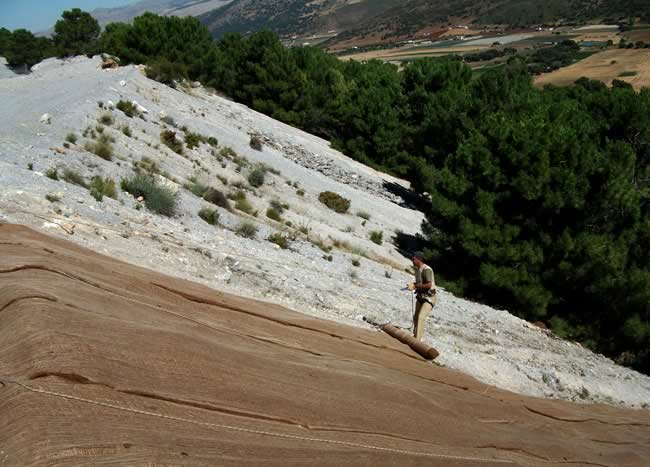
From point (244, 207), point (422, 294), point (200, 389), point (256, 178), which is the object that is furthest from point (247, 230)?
point (200, 389)

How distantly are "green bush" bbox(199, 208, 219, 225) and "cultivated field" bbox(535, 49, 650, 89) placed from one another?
230 ft

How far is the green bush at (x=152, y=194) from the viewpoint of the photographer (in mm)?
13969

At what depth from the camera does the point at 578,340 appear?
1698 cm

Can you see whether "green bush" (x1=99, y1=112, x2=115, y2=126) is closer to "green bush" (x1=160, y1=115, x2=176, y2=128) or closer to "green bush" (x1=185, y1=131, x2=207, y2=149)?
"green bush" (x1=185, y1=131, x2=207, y2=149)

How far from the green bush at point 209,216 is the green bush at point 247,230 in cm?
64

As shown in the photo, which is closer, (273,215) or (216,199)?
(216,199)

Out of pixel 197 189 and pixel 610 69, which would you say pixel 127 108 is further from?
pixel 610 69

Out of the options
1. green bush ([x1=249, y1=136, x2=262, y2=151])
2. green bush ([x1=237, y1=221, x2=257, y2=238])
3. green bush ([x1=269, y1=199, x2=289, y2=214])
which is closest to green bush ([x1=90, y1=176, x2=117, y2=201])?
green bush ([x1=237, y1=221, x2=257, y2=238])

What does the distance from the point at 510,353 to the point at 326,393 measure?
8.46m

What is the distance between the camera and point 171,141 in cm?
2153

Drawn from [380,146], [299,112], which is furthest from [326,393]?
[299,112]

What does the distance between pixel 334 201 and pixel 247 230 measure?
9411mm

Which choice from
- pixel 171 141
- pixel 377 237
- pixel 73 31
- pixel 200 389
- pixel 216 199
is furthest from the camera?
pixel 73 31

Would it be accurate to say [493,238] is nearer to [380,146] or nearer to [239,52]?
[380,146]
